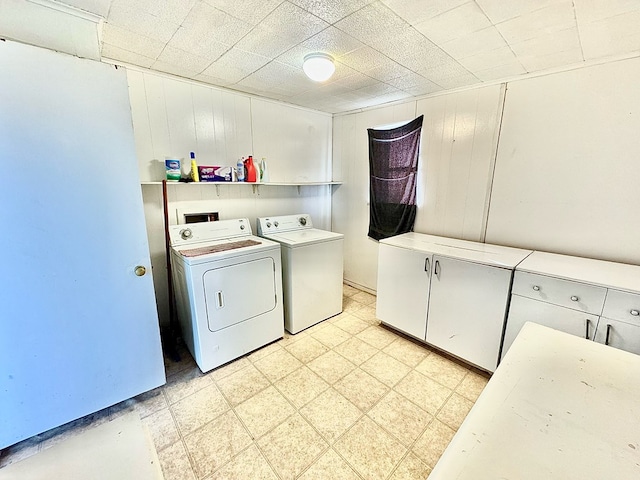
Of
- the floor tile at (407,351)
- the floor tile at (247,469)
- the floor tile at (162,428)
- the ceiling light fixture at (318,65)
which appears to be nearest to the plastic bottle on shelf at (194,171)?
the ceiling light fixture at (318,65)

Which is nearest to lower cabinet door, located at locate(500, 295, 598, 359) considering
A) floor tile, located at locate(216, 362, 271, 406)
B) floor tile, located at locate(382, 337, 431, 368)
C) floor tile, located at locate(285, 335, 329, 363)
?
floor tile, located at locate(382, 337, 431, 368)

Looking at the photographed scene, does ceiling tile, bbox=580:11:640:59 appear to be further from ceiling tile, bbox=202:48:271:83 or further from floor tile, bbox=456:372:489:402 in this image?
floor tile, bbox=456:372:489:402

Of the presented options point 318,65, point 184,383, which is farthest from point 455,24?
point 184,383

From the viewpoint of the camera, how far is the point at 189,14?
4.76 feet

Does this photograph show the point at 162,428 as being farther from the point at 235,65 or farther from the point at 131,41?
the point at 235,65

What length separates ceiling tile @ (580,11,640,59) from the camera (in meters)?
1.41

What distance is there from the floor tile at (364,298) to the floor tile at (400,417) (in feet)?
4.96

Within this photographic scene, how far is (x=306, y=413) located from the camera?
A: 5.82 feet

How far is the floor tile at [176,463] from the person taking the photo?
4.58 ft

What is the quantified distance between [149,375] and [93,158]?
1.40 m

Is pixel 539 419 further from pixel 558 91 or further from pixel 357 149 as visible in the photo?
pixel 357 149

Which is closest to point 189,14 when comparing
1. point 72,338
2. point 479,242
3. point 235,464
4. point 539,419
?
point 72,338

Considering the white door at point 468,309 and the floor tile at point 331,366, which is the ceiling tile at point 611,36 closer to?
the white door at point 468,309

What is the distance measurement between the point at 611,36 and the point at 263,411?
10.1 ft
